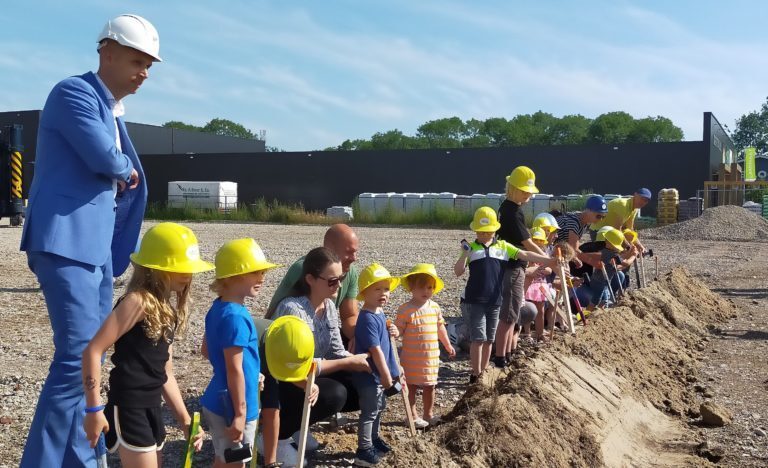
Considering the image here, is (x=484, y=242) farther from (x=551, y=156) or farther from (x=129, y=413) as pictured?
(x=551, y=156)

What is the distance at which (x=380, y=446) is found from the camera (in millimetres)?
5145

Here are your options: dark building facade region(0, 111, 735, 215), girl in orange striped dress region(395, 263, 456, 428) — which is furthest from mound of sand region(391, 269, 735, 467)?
dark building facade region(0, 111, 735, 215)

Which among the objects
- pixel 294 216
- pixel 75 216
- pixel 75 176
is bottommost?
pixel 294 216

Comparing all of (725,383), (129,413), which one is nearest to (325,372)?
(129,413)

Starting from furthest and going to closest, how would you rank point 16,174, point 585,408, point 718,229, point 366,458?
point 718,229 → point 16,174 → point 585,408 → point 366,458

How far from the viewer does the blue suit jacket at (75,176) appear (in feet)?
12.4

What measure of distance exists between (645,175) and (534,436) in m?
41.3

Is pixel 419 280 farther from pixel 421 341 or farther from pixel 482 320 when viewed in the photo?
pixel 482 320

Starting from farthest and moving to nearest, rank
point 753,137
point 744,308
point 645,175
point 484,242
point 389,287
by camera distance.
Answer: point 753,137 < point 645,175 < point 744,308 < point 484,242 < point 389,287

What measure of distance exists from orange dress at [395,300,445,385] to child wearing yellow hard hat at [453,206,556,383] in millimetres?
916

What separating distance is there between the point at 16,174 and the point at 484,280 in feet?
72.8

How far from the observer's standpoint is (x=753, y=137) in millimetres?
127438

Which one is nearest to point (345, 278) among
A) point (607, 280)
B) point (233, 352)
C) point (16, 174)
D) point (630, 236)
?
point (233, 352)

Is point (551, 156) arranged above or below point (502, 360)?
above
